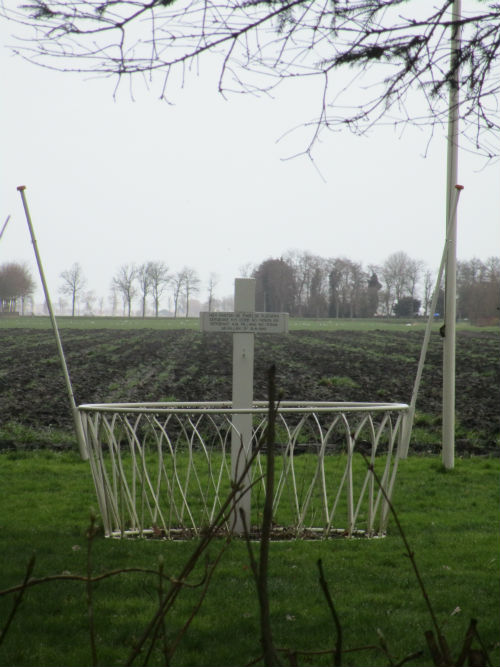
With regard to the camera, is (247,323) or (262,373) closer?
(247,323)

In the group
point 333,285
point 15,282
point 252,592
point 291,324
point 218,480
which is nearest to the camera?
point 252,592

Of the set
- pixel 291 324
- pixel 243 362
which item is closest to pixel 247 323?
pixel 243 362

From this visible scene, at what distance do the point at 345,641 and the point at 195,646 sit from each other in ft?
1.89

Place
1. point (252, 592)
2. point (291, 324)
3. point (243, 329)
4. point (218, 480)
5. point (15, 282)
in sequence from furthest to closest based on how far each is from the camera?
point (291, 324), point (15, 282), point (218, 480), point (243, 329), point (252, 592)

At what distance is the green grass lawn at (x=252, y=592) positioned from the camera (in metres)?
3.23

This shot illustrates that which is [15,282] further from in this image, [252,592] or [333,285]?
[252,592]

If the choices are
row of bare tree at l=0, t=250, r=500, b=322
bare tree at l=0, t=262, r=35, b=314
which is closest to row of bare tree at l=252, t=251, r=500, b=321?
row of bare tree at l=0, t=250, r=500, b=322

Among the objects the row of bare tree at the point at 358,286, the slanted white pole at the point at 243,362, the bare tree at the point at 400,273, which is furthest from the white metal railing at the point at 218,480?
the bare tree at the point at 400,273

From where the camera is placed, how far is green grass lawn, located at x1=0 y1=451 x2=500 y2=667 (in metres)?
3.23

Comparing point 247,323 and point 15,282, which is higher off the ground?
point 15,282

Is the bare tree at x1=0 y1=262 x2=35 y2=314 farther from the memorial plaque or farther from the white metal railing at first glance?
the memorial plaque

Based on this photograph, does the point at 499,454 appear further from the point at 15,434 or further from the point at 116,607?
the point at 116,607

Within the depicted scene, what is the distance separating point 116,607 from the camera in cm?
370

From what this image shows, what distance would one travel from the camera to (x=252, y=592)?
394 cm
